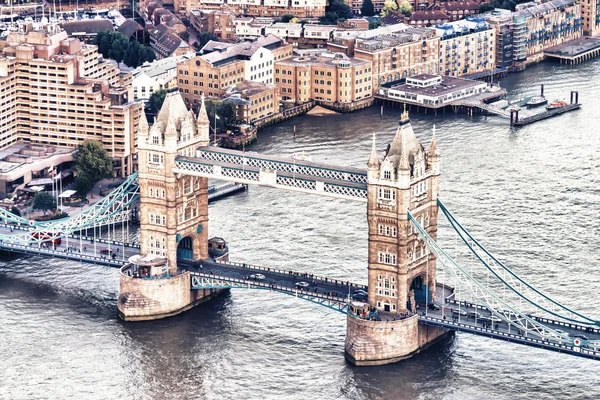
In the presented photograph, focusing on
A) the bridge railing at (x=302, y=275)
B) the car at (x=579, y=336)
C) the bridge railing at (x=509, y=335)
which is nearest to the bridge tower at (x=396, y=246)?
the bridge railing at (x=509, y=335)

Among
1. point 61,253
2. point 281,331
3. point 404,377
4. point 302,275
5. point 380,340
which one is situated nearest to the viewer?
point 404,377

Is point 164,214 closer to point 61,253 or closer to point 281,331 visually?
point 61,253

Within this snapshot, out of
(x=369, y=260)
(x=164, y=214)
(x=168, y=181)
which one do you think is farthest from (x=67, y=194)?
(x=369, y=260)

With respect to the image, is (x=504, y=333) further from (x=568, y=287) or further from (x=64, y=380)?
(x=64, y=380)

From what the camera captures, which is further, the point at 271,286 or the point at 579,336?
the point at 271,286

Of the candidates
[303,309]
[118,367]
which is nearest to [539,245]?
[303,309]

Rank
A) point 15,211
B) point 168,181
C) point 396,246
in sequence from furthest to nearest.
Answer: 1. point 15,211
2. point 168,181
3. point 396,246

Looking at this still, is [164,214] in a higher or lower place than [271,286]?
higher
